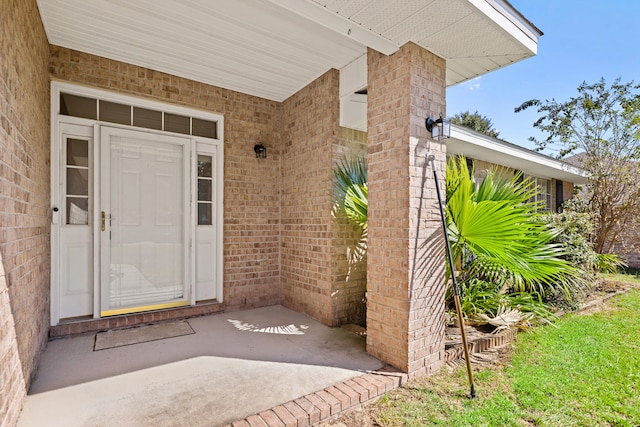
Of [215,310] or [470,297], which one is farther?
[215,310]

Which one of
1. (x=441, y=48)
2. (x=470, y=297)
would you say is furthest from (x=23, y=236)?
(x=470, y=297)

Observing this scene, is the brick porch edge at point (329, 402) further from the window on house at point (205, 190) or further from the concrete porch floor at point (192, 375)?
the window on house at point (205, 190)

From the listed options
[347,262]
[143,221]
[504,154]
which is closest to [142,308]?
[143,221]

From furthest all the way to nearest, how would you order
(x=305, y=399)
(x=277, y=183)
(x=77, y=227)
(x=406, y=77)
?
(x=277, y=183) → (x=77, y=227) → (x=406, y=77) → (x=305, y=399)

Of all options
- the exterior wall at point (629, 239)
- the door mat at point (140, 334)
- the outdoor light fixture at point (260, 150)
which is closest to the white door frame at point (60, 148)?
the door mat at point (140, 334)

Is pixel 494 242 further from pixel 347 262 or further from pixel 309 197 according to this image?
pixel 309 197

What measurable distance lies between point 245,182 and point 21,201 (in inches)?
107

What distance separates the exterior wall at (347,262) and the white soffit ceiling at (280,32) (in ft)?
3.36

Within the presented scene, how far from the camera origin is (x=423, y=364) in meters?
2.93

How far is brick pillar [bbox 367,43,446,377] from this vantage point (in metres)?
2.85

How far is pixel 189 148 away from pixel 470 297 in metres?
4.19

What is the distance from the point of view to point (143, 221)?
13.7 ft

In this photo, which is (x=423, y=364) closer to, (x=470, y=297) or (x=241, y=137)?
(x=470, y=297)

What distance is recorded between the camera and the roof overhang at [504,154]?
6.24m
